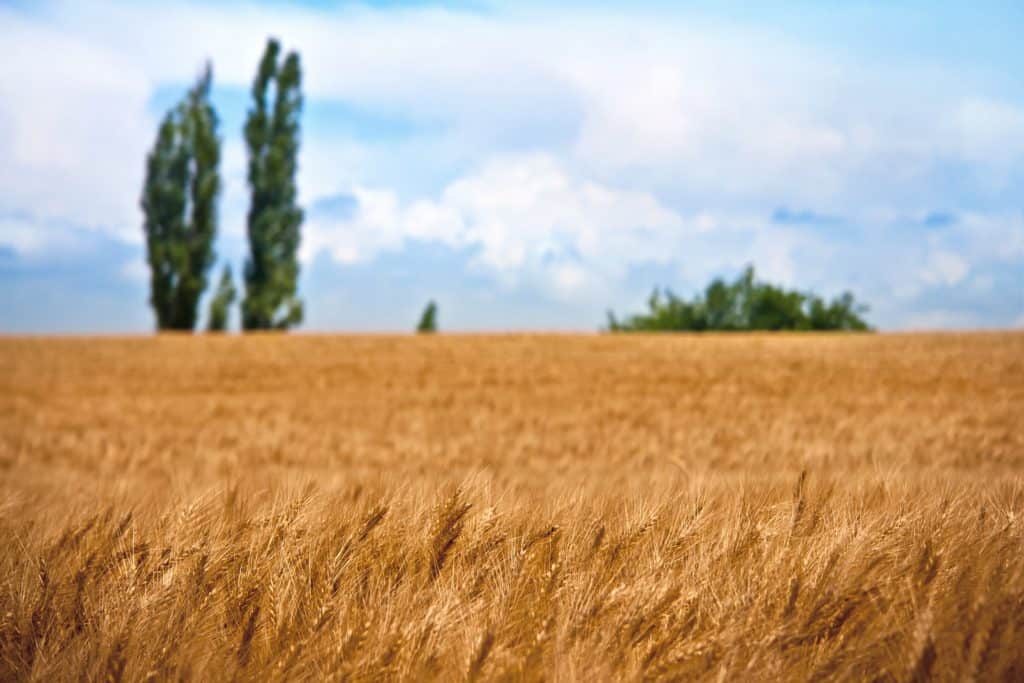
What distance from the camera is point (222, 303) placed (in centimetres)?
2394

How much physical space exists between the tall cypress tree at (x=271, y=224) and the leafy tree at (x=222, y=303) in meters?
0.41

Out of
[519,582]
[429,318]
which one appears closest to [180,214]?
[429,318]

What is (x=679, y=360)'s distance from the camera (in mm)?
13805

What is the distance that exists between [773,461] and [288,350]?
11.0 metres

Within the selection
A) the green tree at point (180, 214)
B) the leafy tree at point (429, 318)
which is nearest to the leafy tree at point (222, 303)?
the green tree at point (180, 214)

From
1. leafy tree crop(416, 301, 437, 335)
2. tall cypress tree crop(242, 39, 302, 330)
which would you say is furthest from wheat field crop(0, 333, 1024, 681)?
leafy tree crop(416, 301, 437, 335)

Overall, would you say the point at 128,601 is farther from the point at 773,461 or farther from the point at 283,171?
the point at 283,171

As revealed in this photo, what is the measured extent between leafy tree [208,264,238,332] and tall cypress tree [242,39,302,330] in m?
0.41

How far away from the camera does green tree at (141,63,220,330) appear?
2370 cm

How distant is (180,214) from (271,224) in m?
2.29

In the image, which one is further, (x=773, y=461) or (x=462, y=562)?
(x=773, y=461)

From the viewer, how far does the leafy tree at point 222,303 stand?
23.9 m

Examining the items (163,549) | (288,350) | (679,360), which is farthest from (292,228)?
(163,549)

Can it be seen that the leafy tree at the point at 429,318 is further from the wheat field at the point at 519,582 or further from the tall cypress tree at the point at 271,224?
the wheat field at the point at 519,582
